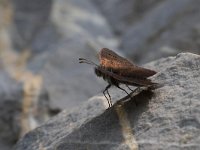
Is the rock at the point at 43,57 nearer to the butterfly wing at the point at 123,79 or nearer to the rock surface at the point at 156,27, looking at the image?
the rock surface at the point at 156,27

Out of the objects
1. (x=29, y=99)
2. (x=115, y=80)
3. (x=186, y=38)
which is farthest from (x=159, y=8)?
(x=115, y=80)

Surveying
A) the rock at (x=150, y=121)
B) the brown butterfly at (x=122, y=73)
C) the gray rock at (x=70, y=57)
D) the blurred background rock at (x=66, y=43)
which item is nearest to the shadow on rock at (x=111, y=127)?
the rock at (x=150, y=121)

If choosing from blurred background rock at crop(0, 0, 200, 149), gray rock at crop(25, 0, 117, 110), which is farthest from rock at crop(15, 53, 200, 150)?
gray rock at crop(25, 0, 117, 110)

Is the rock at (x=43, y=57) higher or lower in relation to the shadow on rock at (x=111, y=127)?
higher

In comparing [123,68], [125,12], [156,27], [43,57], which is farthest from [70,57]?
[123,68]

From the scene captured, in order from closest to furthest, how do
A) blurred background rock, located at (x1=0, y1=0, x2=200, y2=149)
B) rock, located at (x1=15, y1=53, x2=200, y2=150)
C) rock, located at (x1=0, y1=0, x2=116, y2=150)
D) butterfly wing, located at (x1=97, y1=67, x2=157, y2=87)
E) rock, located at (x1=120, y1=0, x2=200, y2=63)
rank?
1. rock, located at (x1=15, y1=53, x2=200, y2=150)
2. butterfly wing, located at (x1=97, y1=67, x2=157, y2=87)
3. rock, located at (x1=0, y1=0, x2=116, y2=150)
4. blurred background rock, located at (x1=0, y1=0, x2=200, y2=149)
5. rock, located at (x1=120, y1=0, x2=200, y2=63)

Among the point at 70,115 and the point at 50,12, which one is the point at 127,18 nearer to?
the point at 50,12

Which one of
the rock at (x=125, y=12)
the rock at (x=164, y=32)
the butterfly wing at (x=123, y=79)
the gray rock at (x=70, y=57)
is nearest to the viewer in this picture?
the butterfly wing at (x=123, y=79)

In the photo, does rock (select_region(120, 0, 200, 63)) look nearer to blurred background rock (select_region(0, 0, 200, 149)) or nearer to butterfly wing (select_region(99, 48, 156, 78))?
blurred background rock (select_region(0, 0, 200, 149))
